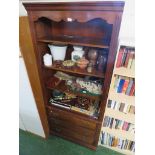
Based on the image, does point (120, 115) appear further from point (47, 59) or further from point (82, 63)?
point (47, 59)

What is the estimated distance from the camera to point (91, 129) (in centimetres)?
157

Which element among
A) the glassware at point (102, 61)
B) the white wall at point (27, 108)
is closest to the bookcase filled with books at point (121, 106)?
the glassware at point (102, 61)

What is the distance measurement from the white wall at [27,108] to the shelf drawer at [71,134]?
0.18 m

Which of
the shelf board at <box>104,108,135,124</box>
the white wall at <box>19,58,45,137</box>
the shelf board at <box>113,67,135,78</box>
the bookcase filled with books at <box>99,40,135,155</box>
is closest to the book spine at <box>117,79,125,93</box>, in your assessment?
the bookcase filled with books at <box>99,40,135,155</box>

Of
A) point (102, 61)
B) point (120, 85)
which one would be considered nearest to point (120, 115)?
point (120, 85)

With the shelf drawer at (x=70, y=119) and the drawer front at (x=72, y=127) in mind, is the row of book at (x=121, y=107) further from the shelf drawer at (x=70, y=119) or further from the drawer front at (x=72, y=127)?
the drawer front at (x=72, y=127)

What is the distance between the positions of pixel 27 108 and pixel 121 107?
109 centimetres

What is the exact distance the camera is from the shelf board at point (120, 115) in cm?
135

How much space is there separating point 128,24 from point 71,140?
1554 mm

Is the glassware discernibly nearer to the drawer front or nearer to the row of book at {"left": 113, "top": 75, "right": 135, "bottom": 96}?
the row of book at {"left": 113, "top": 75, "right": 135, "bottom": 96}

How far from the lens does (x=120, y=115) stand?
4.55 feet
